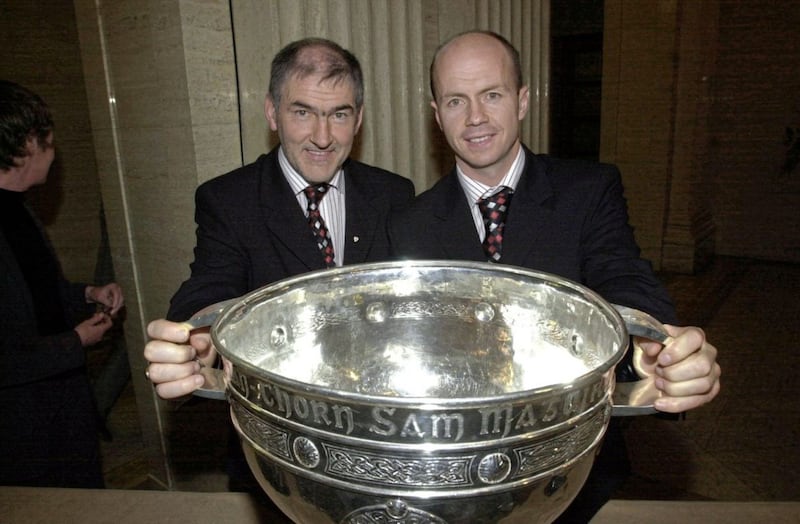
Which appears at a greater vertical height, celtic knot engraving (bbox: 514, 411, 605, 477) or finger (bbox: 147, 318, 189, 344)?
finger (bbox: 147, 318, 189, 344)

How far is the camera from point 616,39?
18.0ft

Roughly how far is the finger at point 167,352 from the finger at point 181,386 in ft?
0.08

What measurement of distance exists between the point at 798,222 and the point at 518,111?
5.56 meters

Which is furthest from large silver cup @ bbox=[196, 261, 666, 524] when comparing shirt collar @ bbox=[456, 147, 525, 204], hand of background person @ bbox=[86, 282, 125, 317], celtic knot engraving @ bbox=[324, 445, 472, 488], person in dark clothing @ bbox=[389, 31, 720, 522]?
hand of background person @ bbox=[86, 282, 125, 317]

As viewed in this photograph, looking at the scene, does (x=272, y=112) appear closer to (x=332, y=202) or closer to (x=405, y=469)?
(x=332, y=202)

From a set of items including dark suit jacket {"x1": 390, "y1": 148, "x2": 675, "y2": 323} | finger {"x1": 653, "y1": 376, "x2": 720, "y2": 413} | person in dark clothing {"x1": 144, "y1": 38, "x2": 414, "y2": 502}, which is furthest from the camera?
person in dark clothing {"x1": 144, "y1": 38, "x2": 414, "y2": 502}

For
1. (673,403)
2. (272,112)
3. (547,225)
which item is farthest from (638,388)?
(272,112)

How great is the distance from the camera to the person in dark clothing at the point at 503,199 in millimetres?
1488

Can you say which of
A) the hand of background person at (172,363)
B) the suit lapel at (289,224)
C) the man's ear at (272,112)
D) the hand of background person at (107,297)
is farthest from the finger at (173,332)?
the hand of background person at (107,297)

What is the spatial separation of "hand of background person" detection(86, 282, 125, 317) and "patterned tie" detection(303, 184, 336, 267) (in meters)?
0.92

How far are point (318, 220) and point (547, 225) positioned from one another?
2.05ft

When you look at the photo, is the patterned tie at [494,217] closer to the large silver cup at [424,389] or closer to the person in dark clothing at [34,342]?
the large silver cup at [424,389]

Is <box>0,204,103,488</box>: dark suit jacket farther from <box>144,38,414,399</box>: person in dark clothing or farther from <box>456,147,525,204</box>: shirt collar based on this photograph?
<box>456,147,525,204</box>: shirt collar

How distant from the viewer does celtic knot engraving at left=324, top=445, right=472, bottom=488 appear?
51 centimetres
